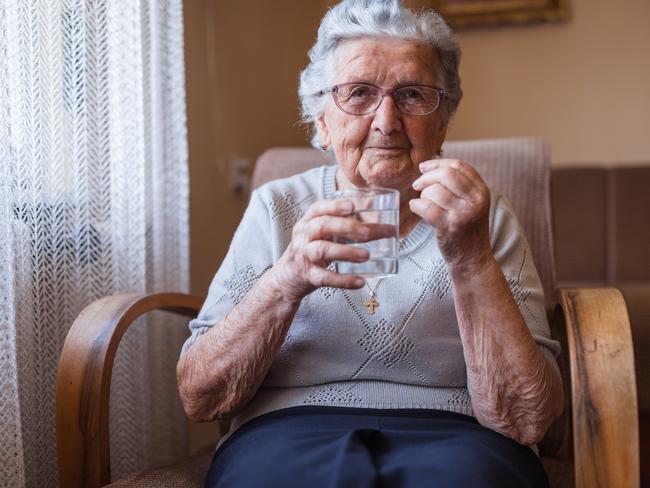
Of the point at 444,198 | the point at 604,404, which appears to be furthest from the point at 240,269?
the point at 604,404

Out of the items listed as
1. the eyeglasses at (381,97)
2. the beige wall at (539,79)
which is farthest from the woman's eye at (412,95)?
the beige wall at (539,79)

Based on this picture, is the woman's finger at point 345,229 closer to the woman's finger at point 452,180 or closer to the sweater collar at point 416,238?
the woman's finger at point 452,180

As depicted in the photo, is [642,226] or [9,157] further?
[642,226]

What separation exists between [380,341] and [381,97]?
410 millimetres

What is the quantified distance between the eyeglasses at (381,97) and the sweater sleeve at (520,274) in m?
0.24

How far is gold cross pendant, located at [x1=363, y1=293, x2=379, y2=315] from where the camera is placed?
1303 mm

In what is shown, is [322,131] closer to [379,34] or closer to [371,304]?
[379,34]

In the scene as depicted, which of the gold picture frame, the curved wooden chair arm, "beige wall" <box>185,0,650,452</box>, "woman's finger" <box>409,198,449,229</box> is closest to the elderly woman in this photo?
"woman's finger" <box>409,198,449,229</box>

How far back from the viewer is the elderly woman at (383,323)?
1.06 metres

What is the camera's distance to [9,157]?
1.26m

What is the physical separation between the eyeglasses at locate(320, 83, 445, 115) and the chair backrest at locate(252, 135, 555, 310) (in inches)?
20.3

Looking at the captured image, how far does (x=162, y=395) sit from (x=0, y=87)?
84 cm

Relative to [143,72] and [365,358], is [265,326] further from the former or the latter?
[143,72]

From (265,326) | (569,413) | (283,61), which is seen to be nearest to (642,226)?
(569,413)
